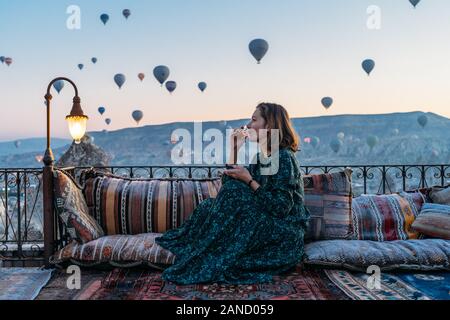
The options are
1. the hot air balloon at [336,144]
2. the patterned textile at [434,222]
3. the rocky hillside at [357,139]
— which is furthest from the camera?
the hot air balloon at [336,144]

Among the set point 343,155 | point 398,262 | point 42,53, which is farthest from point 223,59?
point 343,155

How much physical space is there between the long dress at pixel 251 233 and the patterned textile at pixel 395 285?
351mm

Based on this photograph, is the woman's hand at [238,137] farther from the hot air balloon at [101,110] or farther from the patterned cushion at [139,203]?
the hot air balloon at [101,110]

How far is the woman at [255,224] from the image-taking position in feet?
8.69

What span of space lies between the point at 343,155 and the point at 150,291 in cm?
2468

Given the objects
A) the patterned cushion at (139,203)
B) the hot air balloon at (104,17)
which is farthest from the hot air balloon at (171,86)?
the patterned cushion at (139,203)

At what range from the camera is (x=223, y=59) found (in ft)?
34.9

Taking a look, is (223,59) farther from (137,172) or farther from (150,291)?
(150,291)

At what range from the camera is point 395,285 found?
8.54ft

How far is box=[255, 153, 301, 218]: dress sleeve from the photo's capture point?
8.75ft

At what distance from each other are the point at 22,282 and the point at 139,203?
1043 millimetres

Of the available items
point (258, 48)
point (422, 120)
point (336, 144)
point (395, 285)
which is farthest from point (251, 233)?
point (336, 144)

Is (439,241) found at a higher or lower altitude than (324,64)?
lower

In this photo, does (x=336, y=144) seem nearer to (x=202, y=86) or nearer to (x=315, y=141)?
(x=315, y=141)
